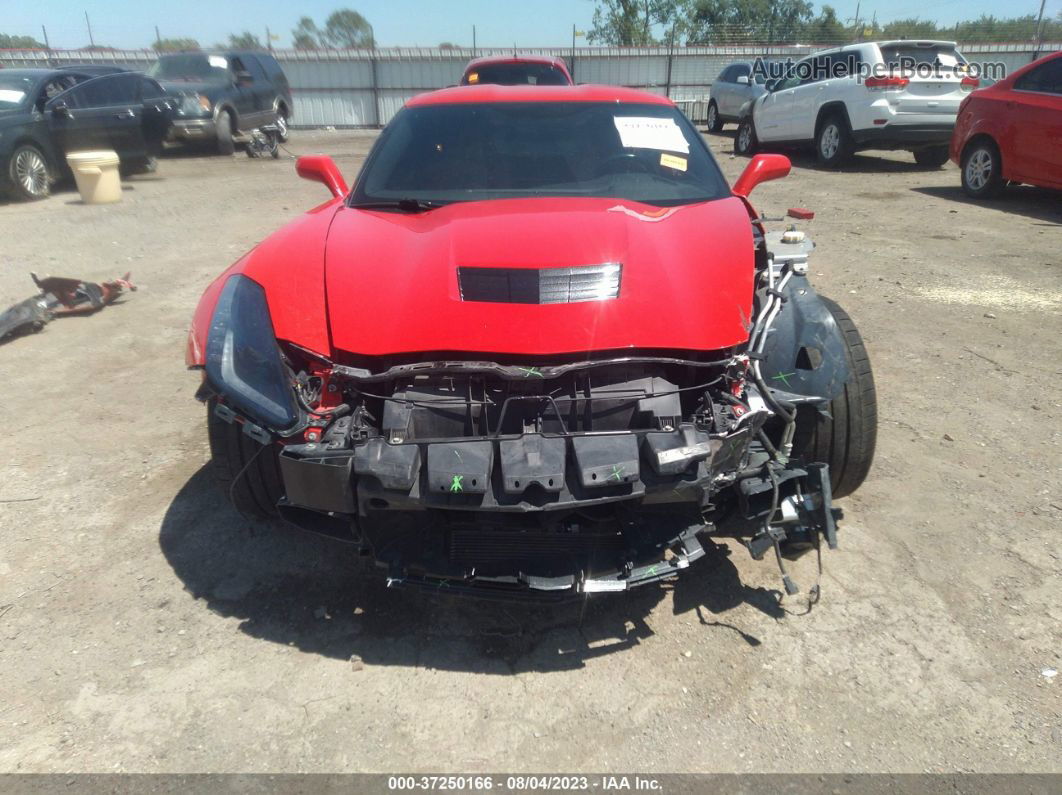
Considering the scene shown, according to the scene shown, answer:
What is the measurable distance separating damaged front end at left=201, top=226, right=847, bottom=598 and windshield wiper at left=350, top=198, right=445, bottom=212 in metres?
0.84

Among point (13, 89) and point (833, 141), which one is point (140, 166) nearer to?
point (13, 89)

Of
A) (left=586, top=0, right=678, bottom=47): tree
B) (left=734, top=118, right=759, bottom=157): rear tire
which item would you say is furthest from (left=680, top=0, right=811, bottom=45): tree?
(left=734, top=118, right=759, bottom=157): rear tire

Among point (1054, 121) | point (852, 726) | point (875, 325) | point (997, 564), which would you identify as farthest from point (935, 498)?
point (1054, 121)

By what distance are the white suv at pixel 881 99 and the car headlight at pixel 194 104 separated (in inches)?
410

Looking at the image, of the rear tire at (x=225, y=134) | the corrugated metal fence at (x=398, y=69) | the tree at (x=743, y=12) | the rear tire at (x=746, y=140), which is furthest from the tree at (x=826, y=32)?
the rear tire at (x=225, y=134)

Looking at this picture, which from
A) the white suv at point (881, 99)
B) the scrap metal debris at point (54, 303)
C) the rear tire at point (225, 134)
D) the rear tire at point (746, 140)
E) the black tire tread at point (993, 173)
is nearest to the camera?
the scrap metal debris at point (54, 303)

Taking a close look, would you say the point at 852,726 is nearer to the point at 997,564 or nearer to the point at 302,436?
the point at 997,564

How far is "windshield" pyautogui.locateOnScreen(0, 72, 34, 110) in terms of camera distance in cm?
995

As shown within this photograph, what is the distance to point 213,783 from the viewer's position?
208 cm

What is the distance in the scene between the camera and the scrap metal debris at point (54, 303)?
5.42 metres

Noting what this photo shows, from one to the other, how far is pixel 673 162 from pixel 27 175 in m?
9.99

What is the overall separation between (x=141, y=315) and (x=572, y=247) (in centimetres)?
449

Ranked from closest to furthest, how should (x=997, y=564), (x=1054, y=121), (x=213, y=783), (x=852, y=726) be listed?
(x=213, y=783), (x=852, y=726), (x=997, y=564), (x=1054, y=121)

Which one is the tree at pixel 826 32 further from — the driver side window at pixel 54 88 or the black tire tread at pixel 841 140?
the driver side window at pixel 54 88
